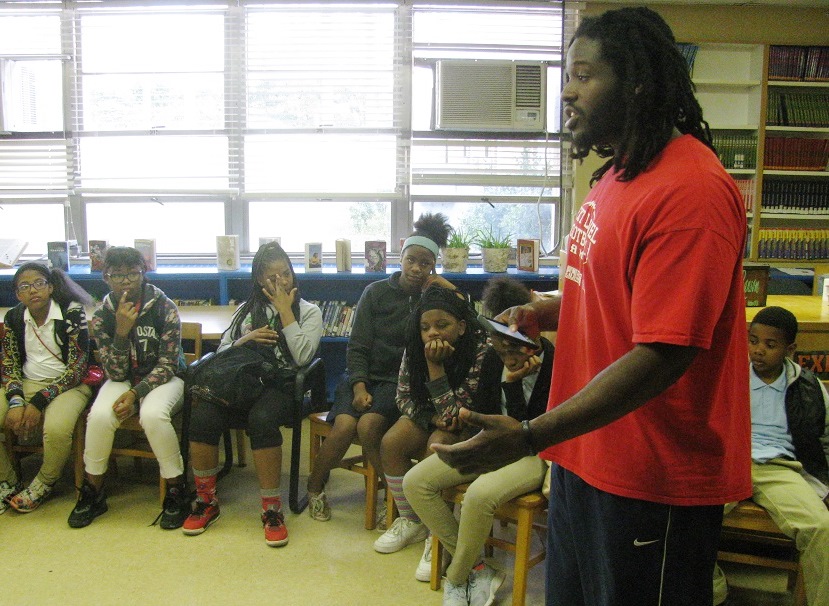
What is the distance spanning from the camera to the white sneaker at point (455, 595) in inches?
90.9

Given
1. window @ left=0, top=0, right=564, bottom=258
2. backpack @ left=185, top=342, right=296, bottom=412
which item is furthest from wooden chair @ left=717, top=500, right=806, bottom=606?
window @ left=0, top=0, right=564, bottom=258

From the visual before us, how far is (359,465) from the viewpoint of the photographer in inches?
124

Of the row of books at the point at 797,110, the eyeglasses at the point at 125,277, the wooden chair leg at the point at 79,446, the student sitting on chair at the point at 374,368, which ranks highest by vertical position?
the row of books at the point at 797,110

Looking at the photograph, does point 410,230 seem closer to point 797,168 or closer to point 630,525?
point 797,168

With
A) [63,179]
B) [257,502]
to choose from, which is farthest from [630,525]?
[63,179]

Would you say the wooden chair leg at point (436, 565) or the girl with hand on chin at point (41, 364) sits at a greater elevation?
the girl with hand on chin at point (41, 364)

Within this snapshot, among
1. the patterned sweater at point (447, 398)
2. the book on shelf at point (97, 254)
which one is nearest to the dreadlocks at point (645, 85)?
the patterned sweater at point (447, 398)

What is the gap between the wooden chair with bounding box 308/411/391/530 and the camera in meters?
2.92

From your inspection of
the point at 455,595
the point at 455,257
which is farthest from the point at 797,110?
the point at 455,595

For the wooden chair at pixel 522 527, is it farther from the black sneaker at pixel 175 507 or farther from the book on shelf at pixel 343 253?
the book on shelf at pixel 343 253

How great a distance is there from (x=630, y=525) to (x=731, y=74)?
473 cm

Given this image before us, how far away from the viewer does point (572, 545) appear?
118 cm

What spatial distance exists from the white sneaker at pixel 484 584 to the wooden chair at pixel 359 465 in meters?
0.58

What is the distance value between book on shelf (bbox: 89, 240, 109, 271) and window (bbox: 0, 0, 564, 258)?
0.49 m
